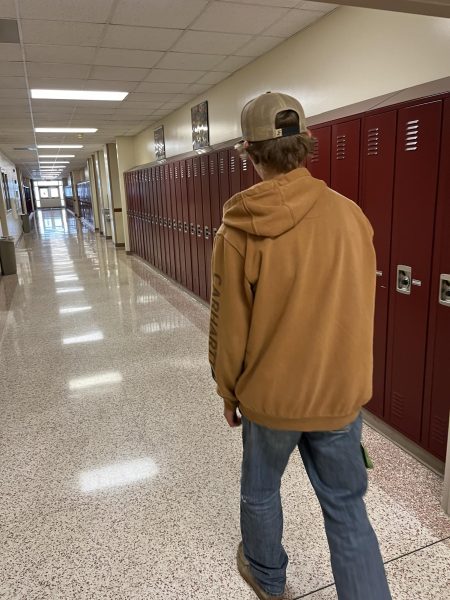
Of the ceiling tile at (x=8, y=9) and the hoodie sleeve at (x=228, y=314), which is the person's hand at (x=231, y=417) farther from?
the ceiling tile at (x=8, y=9)

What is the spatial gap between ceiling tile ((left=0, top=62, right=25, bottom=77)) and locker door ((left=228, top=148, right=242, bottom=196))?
2.29 m

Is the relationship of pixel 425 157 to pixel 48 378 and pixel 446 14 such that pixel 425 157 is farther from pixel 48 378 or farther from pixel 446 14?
pixel 48 378

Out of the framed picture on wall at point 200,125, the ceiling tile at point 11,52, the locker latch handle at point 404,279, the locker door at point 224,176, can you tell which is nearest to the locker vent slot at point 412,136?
the locker latch handle at point 404,279

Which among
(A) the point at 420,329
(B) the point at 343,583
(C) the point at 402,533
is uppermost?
(A) the point at 420,329

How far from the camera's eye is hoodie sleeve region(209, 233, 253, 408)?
118cm

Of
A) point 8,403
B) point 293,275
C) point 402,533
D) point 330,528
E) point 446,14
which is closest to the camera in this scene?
point 293,275

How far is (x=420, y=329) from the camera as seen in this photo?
245 centimetres

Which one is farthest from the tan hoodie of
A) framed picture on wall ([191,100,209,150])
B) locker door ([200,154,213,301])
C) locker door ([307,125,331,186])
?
framed picture on wall ([191,100,209,150])

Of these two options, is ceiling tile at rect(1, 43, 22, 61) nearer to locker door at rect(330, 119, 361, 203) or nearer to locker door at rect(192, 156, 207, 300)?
locker door at rect(192, 156, 207, 300)

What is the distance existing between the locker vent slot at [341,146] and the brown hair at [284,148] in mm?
1798

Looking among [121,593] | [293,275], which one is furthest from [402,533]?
[293,275]

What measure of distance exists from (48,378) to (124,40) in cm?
303

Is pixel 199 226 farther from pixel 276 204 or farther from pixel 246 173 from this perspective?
pixel 276 204

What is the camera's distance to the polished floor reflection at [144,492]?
1788mm
